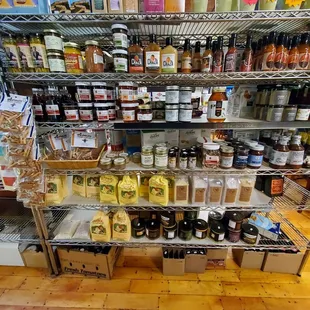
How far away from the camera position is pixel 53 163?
1.11m

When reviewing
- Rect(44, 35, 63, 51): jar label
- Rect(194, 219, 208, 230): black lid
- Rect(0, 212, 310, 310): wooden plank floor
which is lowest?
Rect(0, 212, 310, 310): wooden plank floor

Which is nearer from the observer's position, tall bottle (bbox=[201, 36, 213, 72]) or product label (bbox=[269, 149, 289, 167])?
tall bottle (bbox=[201, 36, 213, 72])

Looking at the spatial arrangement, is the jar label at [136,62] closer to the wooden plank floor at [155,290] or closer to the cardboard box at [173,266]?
the cardboard box at [173,266]

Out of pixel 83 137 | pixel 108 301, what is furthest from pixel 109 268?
pixel 83 137

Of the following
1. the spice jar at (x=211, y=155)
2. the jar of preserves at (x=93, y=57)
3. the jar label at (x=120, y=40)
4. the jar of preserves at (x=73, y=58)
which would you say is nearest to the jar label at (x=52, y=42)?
the jar of preserves at (x=73, y=58)

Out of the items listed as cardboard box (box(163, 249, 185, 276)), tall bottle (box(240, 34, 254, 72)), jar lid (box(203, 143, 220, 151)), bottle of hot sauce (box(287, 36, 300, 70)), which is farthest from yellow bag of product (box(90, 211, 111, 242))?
bottle of hot sauce (box(287, 36, 300, 70))

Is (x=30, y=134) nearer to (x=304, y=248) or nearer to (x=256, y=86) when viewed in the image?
(x=256, y=86)

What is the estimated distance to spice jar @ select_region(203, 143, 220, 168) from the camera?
108cm

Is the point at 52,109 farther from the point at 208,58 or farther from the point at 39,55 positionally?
the point at 208,58

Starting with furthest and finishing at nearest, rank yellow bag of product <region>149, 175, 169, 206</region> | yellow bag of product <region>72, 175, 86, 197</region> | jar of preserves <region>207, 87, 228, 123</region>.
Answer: yellow bag of product <region>72, 175, 86, 197</region> → yellow bag of product <region>149, 175, 169, 206</region> → jar of preserves <region>207, 87, 228, 123</region>

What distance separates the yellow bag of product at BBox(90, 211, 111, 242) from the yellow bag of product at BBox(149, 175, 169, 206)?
37 cm

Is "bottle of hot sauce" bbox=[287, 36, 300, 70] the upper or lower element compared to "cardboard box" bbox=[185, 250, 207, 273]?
upper

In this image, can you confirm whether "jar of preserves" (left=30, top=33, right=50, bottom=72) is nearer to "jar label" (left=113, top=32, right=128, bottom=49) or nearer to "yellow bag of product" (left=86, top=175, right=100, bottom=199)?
"jar label" (left=113, top=32, right=128, bottom=49)

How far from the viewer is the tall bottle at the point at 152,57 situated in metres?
0.93
